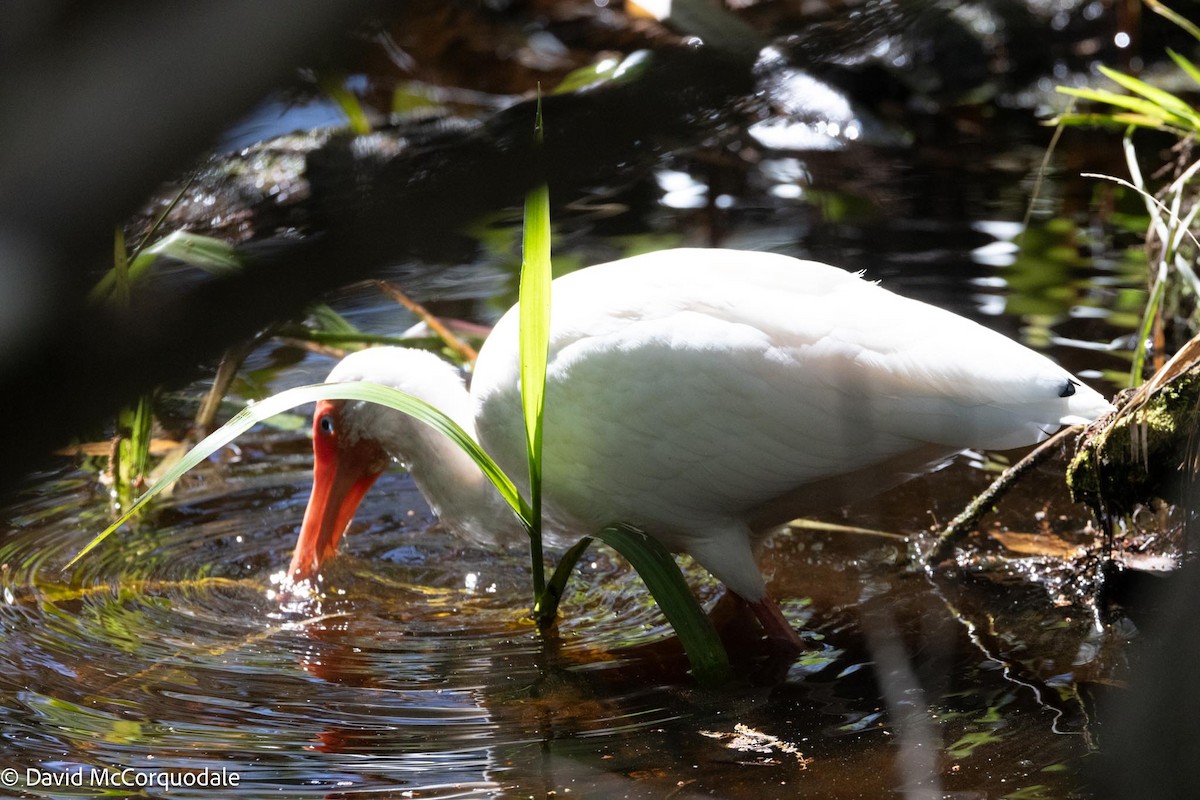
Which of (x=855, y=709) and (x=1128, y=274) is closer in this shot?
(x=855, y=709)

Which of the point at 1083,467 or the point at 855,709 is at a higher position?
the point at 1083,467

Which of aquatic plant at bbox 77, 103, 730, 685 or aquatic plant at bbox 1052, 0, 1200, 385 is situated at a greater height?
aquatic plant at bbox 1052, 0, 1200, 385

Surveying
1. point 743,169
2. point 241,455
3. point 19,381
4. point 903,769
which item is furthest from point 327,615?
point 743,169

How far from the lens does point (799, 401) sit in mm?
3172

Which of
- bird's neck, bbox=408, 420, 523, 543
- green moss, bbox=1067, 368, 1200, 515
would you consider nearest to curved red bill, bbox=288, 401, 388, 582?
bird's neck, bbox=408, 420, 523, 543

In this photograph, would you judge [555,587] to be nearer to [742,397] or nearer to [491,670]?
[491,670]

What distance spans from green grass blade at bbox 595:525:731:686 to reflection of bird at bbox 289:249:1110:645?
34 centimetres

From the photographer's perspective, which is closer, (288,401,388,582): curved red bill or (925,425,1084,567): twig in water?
(925,425,1084,567): twig in water

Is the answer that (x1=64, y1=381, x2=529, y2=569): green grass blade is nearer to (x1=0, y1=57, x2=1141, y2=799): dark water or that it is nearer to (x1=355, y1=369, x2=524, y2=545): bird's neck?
(x1=0, y1=57, x2=1141, y2=799): dark water

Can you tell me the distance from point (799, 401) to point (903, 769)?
100 cm

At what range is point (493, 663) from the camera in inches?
128

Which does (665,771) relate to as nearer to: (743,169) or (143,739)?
(143,739)

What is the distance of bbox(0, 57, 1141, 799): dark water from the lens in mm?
2578

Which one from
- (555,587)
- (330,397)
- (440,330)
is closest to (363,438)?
(440,330)
